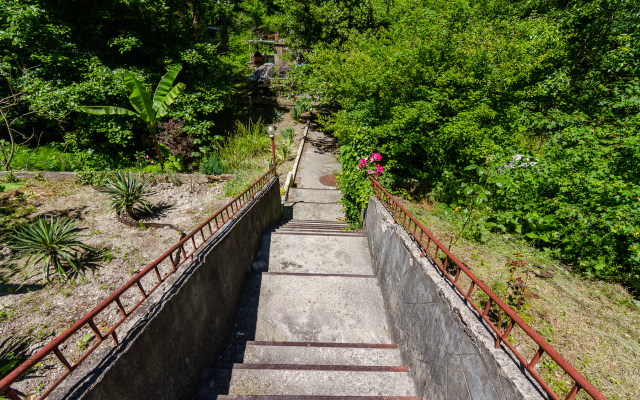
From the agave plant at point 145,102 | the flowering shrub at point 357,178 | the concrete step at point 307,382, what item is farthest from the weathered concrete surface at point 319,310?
the agave plant at point 145,102

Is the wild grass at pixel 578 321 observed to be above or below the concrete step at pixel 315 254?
above

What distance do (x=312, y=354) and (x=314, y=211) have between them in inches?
236

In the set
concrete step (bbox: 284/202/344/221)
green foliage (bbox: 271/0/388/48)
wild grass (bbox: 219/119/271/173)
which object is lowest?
concrete step (bbox: 284/202/344/221)

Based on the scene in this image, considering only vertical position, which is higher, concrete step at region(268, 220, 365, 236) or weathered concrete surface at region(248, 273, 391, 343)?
concrete step at region(268, 220, 365, 236)

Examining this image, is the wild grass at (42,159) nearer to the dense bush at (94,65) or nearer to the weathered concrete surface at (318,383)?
the dense bush at (94,65)

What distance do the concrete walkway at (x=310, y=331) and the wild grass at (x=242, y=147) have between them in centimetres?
470

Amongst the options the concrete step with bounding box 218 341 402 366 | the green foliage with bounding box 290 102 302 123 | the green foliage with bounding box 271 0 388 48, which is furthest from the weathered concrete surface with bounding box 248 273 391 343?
the green foliage with bounding box 271 0 388 48

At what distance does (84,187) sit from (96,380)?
750 cm

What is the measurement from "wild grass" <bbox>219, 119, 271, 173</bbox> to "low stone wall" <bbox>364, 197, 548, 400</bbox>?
24.3ft

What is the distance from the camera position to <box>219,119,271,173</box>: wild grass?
1038 cm

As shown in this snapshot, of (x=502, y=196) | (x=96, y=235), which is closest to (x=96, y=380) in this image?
(x=96, y=235)

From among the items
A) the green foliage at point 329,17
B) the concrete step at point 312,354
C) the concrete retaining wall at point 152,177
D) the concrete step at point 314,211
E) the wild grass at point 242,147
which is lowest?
the concrete step at point 312,354

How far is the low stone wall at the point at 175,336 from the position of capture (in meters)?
2.18

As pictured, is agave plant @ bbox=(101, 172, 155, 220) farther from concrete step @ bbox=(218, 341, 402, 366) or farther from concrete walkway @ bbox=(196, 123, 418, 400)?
concrete step @ bbox=(218, 341, 402, 366)
